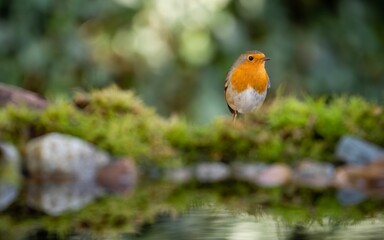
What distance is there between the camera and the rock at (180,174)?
626 cm

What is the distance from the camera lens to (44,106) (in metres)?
6.77

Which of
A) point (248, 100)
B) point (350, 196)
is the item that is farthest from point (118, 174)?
point (248, 100)

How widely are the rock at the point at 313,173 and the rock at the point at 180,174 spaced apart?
0.68 meters

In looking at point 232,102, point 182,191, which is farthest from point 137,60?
point 232,102

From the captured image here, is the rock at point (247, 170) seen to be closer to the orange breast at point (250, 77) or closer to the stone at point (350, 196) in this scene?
the stone at point (350, 196)

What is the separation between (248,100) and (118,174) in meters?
3.10

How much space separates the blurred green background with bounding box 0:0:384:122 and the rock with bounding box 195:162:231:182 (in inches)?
148

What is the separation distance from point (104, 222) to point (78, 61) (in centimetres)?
667

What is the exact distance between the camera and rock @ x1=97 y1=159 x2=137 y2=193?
6.03m

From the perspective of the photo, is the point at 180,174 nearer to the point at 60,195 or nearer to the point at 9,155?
the point at 9,155

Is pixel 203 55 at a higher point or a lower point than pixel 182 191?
higher

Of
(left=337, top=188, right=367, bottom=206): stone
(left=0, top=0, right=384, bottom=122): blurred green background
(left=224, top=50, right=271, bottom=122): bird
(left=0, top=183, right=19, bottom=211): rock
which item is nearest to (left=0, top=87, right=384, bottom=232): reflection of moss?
(left=0, top=183, right=19, bottom=211): rock

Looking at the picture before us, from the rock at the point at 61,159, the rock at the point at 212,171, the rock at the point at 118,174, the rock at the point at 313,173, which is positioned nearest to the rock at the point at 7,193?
the rock at the point at 61,159

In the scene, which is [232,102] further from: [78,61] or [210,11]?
[78,61]
